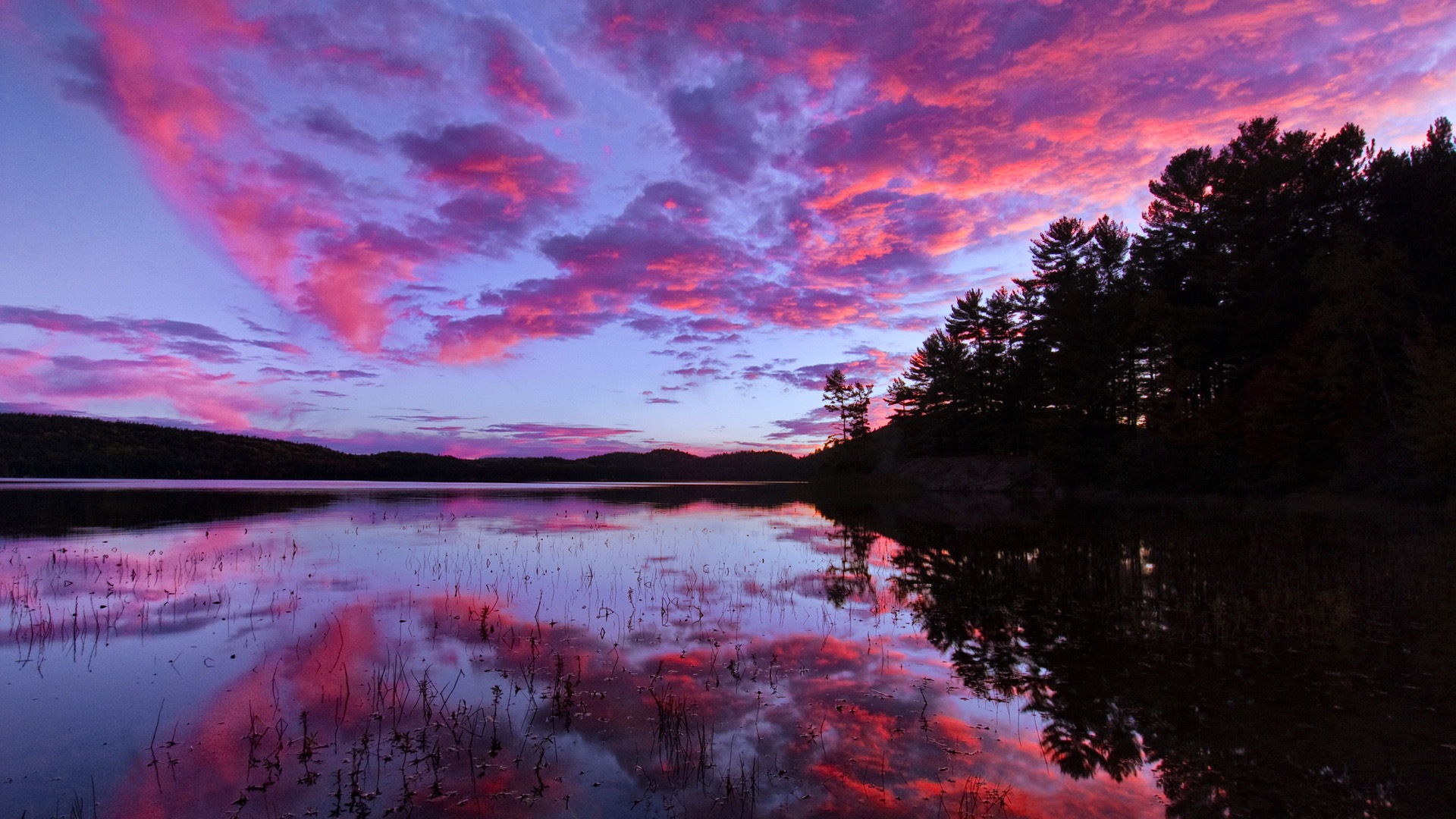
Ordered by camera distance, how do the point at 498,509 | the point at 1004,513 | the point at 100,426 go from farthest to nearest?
the point at 100,426, the point at 498,509, the point at 1004,513

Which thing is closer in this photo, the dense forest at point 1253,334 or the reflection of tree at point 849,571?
the reflection of tree at point 849,571

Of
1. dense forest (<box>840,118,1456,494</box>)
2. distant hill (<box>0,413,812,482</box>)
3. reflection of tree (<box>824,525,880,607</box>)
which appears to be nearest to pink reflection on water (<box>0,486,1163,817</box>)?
reflection of tree (<box>824,525,880,607</box>)

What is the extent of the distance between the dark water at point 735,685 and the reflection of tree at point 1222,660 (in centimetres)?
5

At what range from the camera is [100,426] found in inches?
4306

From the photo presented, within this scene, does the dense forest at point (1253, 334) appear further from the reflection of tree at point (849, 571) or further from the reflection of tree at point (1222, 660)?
the reflection of tree at point (849, 571)

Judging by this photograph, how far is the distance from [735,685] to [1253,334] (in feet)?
165

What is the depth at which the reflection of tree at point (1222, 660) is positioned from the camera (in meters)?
5.83

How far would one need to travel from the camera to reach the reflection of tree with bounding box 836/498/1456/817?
5.83 metres

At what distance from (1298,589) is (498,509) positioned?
40.3m

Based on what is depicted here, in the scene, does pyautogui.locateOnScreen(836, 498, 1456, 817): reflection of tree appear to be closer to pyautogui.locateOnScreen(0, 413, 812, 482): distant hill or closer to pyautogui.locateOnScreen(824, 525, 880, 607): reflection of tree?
pyautogui.locateOnScreen(824, 525, 880, 607): reflection of tree

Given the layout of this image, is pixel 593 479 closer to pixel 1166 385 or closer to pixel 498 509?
pixel 498 509

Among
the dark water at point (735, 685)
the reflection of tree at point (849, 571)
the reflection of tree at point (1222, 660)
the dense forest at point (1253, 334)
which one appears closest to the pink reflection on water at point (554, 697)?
the dark water at point (735, 685)

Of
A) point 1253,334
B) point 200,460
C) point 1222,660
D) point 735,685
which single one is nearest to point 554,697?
point 735,685

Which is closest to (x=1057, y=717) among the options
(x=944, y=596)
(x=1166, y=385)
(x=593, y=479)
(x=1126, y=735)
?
(x=1126, y=735)
